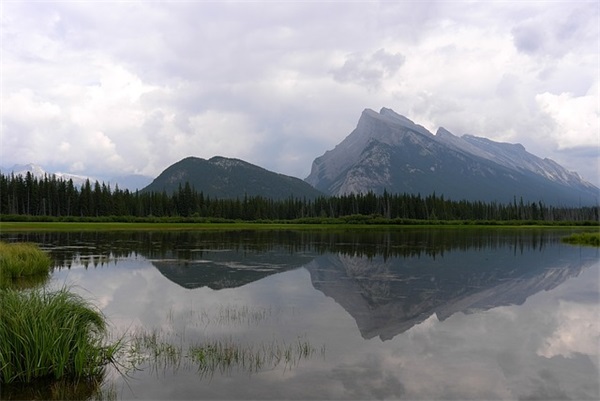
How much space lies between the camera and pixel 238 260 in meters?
48.4

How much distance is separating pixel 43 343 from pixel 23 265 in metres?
23.8

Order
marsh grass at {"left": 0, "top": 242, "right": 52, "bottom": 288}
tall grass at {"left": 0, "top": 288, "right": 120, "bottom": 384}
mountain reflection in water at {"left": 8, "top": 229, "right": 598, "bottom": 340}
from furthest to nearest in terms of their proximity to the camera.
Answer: marsh grass at {"left": 0, "top": 242, "right": 52, "bottom": 288} → mountain reflection in water at {"left": 8, "top": 229, "right": 598, "bottom": 340} → tall grass at {"left": 0, "top": 288, "right": 120, "bottom": 384}

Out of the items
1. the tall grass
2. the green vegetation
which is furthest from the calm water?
the green vegetation

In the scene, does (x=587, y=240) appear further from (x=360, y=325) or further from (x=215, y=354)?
(x=215, y=354)

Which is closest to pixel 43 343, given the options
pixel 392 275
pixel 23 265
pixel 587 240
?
pixel 23 265

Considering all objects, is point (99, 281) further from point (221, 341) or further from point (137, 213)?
point (137, 213)

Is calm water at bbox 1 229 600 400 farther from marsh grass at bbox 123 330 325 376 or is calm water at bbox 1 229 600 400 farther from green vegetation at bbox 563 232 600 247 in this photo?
green vegetation at bbox 563 232 600 247

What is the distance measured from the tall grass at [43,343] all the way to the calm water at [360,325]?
1.10 metres

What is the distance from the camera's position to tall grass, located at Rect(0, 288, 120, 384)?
43.4 feet

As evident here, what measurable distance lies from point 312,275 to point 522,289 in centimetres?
1540

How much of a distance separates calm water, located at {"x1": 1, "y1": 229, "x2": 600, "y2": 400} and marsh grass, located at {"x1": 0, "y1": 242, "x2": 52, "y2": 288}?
1.38m

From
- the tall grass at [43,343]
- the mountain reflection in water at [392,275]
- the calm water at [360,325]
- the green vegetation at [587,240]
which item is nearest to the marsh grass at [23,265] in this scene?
the calm water at [360,325]

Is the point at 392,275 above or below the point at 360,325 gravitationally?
above

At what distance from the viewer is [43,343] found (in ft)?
44.1
